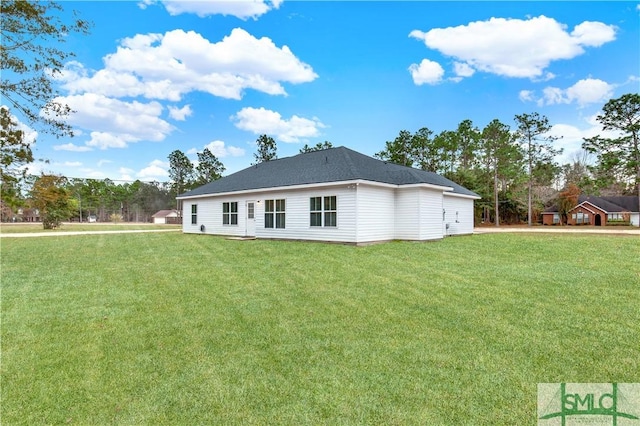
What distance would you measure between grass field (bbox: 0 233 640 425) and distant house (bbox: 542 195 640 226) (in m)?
34.6

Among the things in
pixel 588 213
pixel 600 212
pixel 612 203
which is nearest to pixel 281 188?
pixel 588 213

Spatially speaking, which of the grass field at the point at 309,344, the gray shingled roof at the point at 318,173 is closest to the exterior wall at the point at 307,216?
the gray shingled roof at the point at 318,173

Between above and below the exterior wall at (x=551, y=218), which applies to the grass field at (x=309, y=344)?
below

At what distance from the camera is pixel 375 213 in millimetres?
13289

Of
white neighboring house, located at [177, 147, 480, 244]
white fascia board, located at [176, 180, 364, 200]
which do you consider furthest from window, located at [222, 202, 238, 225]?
white fascia board, located at [176, 180, 364, 200]

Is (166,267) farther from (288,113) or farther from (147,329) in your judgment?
(288,113)

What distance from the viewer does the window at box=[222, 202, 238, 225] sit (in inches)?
688

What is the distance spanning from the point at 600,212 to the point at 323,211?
1372 inches

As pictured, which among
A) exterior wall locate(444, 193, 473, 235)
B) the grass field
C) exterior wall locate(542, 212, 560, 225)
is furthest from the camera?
exterior wall locate(542, 212, 560, 225)

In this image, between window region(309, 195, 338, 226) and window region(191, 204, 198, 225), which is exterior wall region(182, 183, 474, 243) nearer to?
window region(309, 195, 338, 226)

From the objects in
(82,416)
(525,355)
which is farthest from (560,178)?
(82,416)

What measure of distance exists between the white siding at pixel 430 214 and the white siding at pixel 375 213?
1.24 metres

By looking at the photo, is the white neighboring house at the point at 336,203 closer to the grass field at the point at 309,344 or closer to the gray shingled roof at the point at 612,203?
the grass field at the point at 309,344

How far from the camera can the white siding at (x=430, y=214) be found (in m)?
13.7
